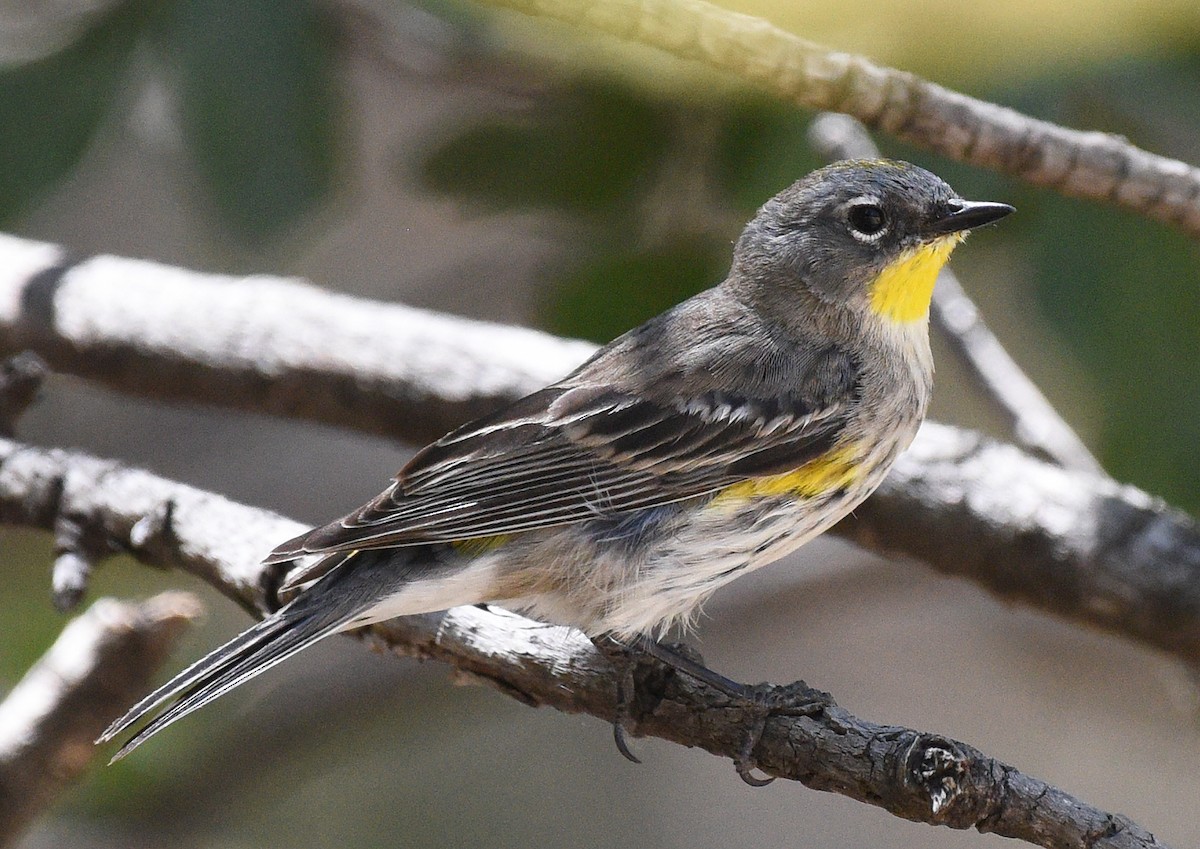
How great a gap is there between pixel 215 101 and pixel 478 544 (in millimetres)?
1276

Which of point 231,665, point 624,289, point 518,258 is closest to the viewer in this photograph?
point 231,665

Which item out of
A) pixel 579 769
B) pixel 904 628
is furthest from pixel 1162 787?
pixel 579 769

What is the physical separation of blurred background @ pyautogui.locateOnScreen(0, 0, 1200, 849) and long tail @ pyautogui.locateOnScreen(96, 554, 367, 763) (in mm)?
1050

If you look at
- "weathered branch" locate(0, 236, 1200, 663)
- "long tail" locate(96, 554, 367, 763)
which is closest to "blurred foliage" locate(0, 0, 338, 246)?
"weathered branch" locate(0, 236, 1200, 663)

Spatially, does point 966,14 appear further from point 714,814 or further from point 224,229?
point 714,814

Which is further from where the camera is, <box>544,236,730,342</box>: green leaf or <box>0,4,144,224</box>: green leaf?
<box>544,236,730,342</box>: green leaf

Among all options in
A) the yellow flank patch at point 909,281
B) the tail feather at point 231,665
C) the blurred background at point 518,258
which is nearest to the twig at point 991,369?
the blurred background at point 518,258

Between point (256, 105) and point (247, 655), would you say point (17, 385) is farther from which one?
point (247, 655)

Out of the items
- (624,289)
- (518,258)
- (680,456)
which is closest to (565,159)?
(624,289)

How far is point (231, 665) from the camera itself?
8.00ft

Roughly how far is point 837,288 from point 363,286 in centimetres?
396

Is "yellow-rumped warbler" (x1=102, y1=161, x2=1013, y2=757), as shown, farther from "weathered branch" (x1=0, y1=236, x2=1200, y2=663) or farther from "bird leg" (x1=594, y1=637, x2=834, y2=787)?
"weathered branch" (x1=0, y1=236, x2=1200, y2=663)

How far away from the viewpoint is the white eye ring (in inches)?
121

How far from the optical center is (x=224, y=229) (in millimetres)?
3445
